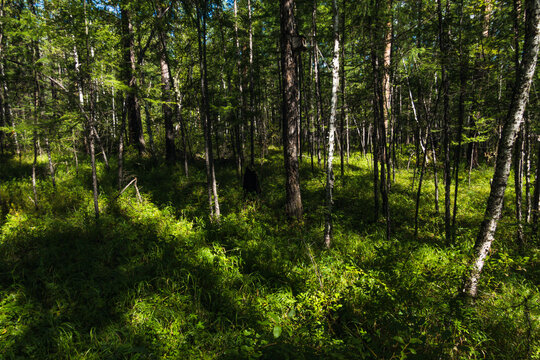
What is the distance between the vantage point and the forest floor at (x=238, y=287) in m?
3.16

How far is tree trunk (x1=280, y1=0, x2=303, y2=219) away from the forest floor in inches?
35.8

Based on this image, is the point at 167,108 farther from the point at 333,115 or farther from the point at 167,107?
the point at 333,115

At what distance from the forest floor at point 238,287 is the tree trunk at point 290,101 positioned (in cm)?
91

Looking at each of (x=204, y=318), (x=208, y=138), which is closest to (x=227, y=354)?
(x=204, y=318)

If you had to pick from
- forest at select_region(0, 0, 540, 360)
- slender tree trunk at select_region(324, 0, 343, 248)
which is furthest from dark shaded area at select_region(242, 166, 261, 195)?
slender tree trunk at select_region(324, 0, 343, 248)

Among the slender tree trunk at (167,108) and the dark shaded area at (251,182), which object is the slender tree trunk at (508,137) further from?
the slender tree trunk at (167,108)

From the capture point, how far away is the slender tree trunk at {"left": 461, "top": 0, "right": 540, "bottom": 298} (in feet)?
11.4

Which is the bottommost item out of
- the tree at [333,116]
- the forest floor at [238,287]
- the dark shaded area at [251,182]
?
the forest floor at [238,287]

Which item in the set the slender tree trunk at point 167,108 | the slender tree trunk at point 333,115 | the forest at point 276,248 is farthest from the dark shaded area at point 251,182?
the slender tree trunk at point 167,108

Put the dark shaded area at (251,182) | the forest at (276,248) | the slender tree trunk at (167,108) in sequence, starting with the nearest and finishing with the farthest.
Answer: the forest at (276,248)
the dark shaded area at (251,182)
the slender tree trunk at (167,108)

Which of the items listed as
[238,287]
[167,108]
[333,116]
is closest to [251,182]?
[333,116]

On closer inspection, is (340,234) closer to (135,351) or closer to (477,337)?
(477,337)

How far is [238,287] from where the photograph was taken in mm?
4625

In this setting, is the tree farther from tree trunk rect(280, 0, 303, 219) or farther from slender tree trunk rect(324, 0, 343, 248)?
tree trunk rect(280, 0, 303, 219)
